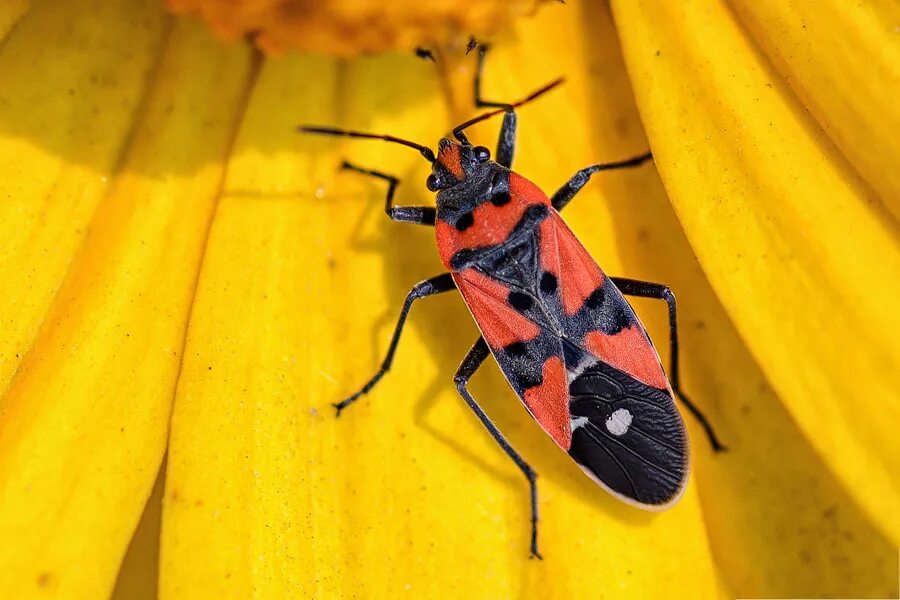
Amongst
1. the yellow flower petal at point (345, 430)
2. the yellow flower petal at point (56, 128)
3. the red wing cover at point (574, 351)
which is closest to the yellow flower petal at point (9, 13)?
the yellow flower petal at point (56, 128)

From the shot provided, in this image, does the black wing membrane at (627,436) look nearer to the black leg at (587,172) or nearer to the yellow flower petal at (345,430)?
the yellow flower petal at (345,430)

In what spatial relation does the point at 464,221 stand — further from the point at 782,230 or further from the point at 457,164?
the point at 782,230

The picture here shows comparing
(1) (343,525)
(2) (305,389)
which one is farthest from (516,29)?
(1) (343,525)

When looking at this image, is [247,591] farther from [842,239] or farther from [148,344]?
[842,239]

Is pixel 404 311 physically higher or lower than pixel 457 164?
lower

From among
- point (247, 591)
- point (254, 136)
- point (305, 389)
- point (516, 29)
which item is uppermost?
point (516, 29)

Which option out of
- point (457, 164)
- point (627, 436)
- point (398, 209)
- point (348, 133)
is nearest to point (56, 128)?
point (348, 133)
